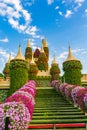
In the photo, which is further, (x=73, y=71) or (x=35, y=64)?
(x=35, y=64)

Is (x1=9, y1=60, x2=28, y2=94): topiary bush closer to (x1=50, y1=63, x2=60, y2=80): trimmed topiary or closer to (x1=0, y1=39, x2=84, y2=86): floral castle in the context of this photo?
(x1=0, y1=39, x2=84, y2=86): floral castle

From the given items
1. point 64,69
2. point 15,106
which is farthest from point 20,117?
point 64,69

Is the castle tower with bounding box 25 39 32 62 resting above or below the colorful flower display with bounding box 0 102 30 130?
above

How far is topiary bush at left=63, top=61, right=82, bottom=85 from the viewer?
2178cm

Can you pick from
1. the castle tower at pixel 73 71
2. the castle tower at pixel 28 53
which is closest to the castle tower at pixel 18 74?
the castle tower at pixel 73 71

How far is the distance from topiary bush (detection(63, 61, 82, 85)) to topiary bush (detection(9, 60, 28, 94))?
4.08m

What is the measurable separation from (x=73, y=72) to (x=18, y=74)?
529 centimetres

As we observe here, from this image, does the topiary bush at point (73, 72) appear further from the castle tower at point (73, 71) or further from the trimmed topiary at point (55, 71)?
the trimmed topiary at point (55, 71)

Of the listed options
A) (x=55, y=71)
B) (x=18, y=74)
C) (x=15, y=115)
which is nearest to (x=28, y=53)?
(x=55, y=71)

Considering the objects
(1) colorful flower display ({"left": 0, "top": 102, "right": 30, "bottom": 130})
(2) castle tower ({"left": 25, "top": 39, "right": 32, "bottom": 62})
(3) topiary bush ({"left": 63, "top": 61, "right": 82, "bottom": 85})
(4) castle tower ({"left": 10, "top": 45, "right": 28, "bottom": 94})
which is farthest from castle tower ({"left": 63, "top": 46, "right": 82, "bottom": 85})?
(2) castle tower ({"left": 25, "top": 39, "right": 32, "bottom": 62})

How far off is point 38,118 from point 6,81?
658 inches

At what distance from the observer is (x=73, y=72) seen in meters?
22.0

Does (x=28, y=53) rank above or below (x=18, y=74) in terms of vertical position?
above

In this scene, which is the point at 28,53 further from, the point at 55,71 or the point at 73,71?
the point at 73,71
